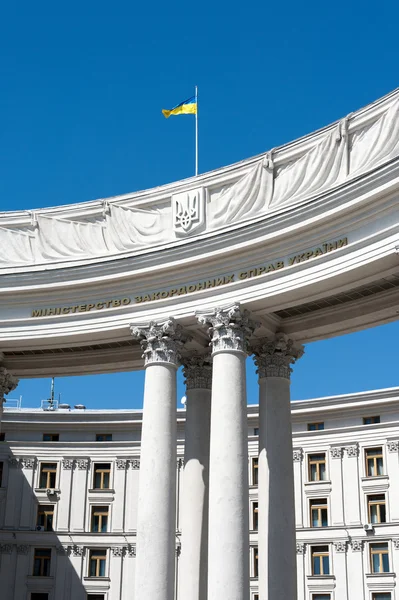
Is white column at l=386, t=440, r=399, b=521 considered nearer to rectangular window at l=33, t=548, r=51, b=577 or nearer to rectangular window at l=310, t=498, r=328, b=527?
rectangular window at l=310, t=498, r=328, b=527

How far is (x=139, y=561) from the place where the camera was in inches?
1416

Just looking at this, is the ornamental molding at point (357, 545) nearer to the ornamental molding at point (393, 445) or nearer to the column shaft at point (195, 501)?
the ornamental molding at point (393, 445)

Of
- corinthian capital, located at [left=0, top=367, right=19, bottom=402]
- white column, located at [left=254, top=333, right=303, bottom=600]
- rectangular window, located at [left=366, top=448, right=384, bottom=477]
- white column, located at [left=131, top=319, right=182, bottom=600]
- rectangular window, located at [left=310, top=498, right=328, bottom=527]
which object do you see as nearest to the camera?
white column, located at [left=131, top=319, right=182, bottom=600]

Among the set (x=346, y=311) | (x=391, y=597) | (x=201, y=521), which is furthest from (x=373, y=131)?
(x=391, y=597)

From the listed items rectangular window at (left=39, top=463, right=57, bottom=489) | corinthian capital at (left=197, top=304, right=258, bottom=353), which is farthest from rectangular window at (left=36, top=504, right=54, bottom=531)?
corinthian capital at (left=197, top=304, right=258, bottom=353)

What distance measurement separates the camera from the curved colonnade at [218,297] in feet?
113

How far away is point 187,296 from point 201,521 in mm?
10090

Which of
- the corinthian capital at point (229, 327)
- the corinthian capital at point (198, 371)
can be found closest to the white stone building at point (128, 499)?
the corinthian capital at point (198, 371)

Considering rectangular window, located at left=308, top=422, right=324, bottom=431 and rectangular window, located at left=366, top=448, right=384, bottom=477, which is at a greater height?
rectangular window, located at left=308, top=422, right=324, bottom=431

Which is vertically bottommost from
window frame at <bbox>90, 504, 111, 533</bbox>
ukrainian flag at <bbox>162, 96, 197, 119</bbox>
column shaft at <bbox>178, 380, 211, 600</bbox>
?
column shaft at <bbox>178, 380, 211, 600</bbox>

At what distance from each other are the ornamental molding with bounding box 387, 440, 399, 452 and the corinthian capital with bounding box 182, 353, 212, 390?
3939cm

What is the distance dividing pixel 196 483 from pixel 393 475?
4056 centimetres

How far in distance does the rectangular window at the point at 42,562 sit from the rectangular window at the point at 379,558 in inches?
1152

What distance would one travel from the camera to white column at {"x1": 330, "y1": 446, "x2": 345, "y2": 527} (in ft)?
257
